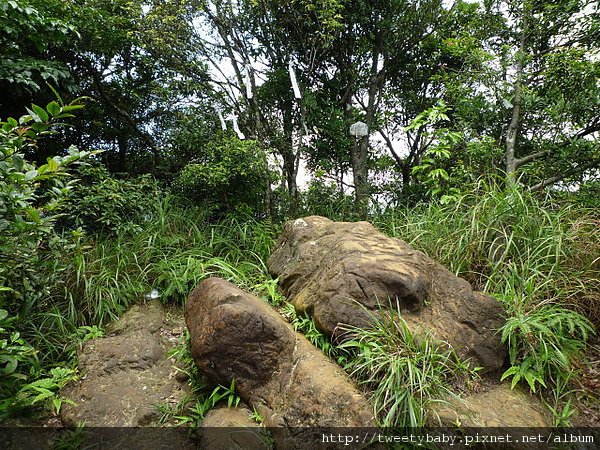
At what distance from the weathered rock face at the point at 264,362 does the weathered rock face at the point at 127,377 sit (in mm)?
524

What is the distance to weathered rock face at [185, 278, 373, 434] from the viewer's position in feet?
7.33

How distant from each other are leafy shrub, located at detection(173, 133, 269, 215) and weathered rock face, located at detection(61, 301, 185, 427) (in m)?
1.91

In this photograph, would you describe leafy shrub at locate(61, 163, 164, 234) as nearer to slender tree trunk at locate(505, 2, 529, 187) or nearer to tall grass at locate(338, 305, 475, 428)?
tall grass at locate(338, 305, 475, 428)

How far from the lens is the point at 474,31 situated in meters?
5.29

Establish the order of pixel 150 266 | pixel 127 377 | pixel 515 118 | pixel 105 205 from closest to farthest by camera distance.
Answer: pixel 127 377, pixel 150 266, pixel 105 205, pixel 515 118

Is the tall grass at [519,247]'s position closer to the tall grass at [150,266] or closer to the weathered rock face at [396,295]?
the weathered rock face at [396,295]

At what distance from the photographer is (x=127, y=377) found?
112 inches

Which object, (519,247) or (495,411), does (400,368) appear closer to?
(495,411)

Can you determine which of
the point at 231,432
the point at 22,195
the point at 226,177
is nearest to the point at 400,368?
the point at 231,432

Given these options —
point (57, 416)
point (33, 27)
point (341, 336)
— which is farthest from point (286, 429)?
point (33, 27)

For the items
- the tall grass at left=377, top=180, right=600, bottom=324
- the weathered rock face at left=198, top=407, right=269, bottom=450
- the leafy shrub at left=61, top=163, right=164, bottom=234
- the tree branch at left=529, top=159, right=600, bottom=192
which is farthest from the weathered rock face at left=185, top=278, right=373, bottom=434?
the tree branch at left=529, top=159, right=600, bottom=192

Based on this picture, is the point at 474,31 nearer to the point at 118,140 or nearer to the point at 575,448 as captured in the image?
the point at 575,448

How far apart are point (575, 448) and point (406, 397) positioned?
0.99 m

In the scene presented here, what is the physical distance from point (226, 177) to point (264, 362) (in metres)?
2.69
